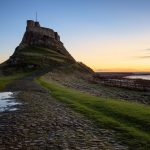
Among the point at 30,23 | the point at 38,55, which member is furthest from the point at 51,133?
the point at 30,23

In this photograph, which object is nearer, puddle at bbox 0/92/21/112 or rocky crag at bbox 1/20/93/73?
puddle at bbox 0/92/21/112

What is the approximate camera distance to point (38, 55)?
143625mm

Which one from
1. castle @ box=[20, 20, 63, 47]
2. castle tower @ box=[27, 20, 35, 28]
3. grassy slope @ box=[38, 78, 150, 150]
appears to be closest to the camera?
grassy slope @ box=[38, 78, 150, 150]

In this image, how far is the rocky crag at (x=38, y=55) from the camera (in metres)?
125

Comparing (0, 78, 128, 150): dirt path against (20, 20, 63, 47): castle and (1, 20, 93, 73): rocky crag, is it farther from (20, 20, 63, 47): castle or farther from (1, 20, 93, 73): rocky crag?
(20, 20, 63, 47): castle

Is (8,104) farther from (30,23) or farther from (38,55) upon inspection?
(30,23)

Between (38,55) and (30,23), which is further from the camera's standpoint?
(30,23)

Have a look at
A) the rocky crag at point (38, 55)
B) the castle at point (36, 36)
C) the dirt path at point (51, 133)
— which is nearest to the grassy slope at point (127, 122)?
the dirt path at point (51, 133)

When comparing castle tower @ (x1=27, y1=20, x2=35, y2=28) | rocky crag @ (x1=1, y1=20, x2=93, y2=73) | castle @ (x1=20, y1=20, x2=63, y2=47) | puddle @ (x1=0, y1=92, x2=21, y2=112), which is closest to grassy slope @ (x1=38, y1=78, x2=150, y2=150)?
puddle @ (x1=0, y1=92, x2=21, y2=112)

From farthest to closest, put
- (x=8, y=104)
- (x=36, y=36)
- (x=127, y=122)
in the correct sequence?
(x=36, y=36)
(x=8, y=104)
(x=127, y=122)

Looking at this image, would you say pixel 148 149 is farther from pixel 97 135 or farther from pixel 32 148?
pixel 32 148

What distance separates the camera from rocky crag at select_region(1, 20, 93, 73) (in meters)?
125

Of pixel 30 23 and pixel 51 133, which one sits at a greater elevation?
pixel 30 23

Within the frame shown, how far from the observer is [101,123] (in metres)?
16.9
